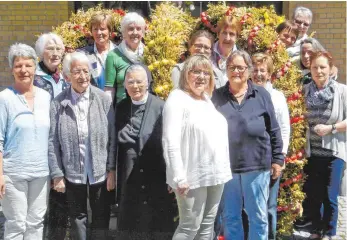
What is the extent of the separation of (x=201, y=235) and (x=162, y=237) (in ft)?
1.87

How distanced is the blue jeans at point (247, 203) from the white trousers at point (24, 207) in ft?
4.88

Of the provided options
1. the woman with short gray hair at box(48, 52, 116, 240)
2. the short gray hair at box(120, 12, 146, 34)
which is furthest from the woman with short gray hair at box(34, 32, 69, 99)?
the short gray hair at box(120, 12, 146, 34)

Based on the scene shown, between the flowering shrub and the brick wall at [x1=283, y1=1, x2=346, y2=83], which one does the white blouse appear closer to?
the flowering shrub

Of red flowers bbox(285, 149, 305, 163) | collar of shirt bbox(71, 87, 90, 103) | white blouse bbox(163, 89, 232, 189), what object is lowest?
red flowers bbox(285, 149, 305, 163)

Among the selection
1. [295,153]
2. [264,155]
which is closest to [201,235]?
[264,155]

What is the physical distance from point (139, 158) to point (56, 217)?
995mm

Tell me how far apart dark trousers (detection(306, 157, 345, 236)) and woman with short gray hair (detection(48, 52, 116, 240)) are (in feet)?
6.75

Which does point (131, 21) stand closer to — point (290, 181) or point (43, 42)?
point (43, 42)

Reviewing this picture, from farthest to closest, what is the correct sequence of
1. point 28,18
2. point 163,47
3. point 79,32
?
1. point 28,18
2. point 79,32
3. point 163,47

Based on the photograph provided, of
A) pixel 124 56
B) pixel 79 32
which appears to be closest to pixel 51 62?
pixel 124 56

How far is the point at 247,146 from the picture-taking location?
4188 millimetres

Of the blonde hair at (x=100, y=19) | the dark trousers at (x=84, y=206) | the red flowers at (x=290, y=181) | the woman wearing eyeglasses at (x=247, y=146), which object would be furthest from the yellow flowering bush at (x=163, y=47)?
the red flowers at (x=290, y=181)

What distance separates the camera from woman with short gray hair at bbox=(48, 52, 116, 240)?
13.5ft

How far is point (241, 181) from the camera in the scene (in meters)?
4.26
